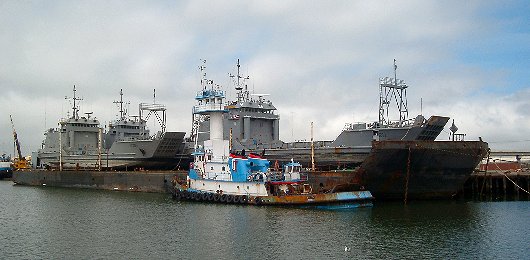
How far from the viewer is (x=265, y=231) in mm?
25141

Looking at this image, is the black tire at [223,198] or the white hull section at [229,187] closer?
the white hull section at [229,187]

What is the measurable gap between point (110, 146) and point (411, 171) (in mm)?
44379

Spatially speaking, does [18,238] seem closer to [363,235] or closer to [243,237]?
[243,237]

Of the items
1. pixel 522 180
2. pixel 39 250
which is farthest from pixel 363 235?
pixel 522 180

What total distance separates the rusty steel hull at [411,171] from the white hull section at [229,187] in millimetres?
4666

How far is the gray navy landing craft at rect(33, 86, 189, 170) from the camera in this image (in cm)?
5622

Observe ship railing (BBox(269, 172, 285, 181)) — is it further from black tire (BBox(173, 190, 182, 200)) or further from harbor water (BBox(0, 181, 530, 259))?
black tire (BBox(173, 190, 182, 200))

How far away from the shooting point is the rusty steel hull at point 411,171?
1335 inches

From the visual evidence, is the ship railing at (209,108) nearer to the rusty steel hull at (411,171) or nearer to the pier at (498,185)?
the rusty steel hull at (411,171)

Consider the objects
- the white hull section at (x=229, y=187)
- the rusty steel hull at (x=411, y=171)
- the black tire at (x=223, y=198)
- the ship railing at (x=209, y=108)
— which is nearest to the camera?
the rusty steel hull at (x=411, y=171)

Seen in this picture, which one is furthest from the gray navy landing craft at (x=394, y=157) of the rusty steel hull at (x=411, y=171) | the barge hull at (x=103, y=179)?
the barge hull at (x=103, y=179)

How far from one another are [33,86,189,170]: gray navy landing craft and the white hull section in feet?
54.9

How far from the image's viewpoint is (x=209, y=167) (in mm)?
37594

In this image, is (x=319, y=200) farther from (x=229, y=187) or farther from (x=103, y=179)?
(x=103, y=179)
